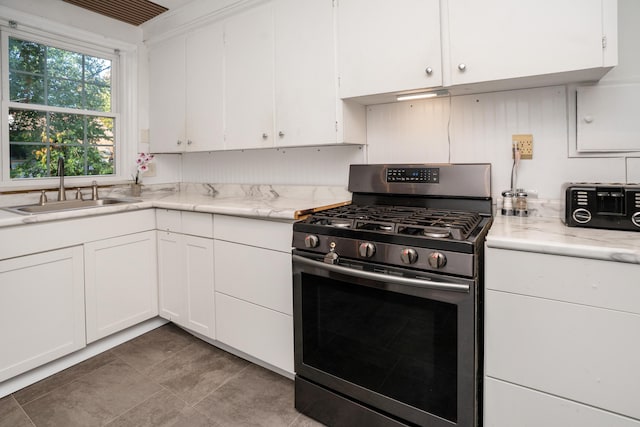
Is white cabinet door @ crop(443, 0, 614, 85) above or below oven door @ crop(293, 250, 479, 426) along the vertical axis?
above

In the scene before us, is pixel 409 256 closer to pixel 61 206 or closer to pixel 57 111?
pixel 61 206

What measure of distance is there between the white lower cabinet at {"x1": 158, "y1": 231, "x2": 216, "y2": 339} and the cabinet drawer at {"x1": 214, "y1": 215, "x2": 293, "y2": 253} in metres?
0.16

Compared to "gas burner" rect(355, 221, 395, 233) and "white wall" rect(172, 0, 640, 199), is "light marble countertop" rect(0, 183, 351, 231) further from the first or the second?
"gas burner" rect(355, 221, 395, 233)

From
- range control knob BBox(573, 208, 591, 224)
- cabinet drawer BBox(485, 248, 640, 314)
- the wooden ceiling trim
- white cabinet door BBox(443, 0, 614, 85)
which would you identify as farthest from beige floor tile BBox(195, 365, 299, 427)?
the wooden ceiling trim

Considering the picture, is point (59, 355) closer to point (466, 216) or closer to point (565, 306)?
point (466, 216)

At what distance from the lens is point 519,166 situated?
Result: 176cm

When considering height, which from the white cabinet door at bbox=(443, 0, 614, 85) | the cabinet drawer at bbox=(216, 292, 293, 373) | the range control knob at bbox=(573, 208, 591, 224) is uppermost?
the white cabinet door at bbox=(443, 0, 614, 85)

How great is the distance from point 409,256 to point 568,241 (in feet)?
1.64

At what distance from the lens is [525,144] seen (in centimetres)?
173

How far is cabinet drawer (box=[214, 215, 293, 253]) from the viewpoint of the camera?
183cm

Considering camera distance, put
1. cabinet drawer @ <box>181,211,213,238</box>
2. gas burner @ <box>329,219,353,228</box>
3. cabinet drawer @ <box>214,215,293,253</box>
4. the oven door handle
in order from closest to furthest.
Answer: the oven door handle
gas burner @ <box>329,219,353,228</box>
cabinet drawer @ <box>214,215,293,253</box>
cabinet drawer @ <box>181,211,213,238</box>

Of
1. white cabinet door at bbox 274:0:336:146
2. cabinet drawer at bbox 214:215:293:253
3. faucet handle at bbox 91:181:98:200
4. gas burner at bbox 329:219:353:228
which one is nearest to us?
gas burner at bbox 329:219:353:228

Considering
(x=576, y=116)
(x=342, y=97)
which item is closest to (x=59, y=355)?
(x=342, y=97)

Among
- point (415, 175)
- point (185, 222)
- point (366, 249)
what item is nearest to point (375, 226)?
point (366, 249)
